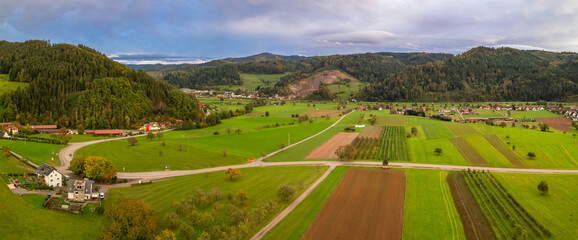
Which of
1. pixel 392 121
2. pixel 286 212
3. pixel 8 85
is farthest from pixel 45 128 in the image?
pixel 392 121

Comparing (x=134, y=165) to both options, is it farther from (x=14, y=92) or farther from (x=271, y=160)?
(x=14, y=92)

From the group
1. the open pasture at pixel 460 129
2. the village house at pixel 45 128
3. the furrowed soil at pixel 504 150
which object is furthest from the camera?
the open pasture at pixel 460 129

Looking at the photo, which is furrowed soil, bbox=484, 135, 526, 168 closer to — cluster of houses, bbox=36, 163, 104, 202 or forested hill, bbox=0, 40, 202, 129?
cluster of houses, bbox=36, 163, 104, 202

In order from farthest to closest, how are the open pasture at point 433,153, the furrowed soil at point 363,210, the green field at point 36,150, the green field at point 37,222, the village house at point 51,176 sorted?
the open pasture at point 433,153, the green field at point 36,150, the village house at point 51,176, the furrowed soil at point 363,210, the green field at point 37,222

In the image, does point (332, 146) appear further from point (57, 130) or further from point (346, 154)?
point (57, 130)

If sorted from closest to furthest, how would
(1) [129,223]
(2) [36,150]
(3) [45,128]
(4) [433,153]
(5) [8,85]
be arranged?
(1) [129,223]
(2) [36,150]
(4) [433,153]
(3) [45,128]
(5) [8,85]

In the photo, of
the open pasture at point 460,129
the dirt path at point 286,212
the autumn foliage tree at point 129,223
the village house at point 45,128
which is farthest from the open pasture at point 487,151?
the village house at point 45,128

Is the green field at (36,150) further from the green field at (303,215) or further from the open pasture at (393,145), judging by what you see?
the open pasture at (393,145)
